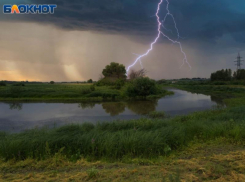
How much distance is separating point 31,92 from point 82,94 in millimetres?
9416

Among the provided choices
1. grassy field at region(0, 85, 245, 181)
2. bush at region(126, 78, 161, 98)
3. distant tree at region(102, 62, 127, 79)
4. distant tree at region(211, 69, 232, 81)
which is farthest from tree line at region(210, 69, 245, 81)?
grassy field at region(0, 85, 245, 181)

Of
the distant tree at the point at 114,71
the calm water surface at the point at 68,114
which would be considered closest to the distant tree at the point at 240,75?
the distant tree at the point at 114,71

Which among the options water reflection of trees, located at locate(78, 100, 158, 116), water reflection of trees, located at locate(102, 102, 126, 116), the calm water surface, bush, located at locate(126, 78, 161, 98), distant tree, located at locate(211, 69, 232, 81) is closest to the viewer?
the calm water surface

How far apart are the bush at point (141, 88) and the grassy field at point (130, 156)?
23.2 m

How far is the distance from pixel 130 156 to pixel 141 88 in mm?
26382

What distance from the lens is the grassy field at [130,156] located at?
352cm

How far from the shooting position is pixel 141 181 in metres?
3.22

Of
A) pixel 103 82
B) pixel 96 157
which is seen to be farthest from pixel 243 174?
pixel 103 82

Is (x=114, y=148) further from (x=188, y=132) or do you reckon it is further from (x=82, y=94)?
(x=82, y=94)

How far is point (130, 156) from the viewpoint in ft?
17.5

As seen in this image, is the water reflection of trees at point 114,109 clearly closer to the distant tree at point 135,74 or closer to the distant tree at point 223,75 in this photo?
the distant tree at point 135,74

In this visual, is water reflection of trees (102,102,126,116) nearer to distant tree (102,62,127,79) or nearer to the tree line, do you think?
distant tree (102,62,127,79)

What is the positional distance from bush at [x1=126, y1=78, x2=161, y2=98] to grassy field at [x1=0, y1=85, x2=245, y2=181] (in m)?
23.2

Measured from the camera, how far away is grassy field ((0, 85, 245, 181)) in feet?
11.6
